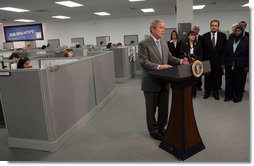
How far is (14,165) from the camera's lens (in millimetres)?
2359

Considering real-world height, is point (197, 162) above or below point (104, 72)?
below

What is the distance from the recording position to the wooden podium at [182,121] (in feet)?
7.32

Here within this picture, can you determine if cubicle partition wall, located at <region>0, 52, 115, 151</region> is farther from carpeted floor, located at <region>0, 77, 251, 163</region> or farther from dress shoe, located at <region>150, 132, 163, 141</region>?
dress shoe, located at <region>150, 132, 163, 141</region>

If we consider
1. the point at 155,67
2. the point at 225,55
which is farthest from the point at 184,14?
the point at 155,67

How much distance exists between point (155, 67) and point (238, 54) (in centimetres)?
210

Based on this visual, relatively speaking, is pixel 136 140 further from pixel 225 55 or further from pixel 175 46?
pixel 175 46

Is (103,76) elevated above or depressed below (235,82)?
above

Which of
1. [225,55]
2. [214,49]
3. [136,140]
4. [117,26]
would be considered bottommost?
[136,140]

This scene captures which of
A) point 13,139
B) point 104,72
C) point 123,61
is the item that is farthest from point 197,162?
point 123,61

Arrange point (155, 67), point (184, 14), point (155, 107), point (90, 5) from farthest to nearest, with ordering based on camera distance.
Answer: point (90, 5), point (184, 14), point (155, 107), point (155, 67)

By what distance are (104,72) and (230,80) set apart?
225cm

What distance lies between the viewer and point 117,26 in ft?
43.5

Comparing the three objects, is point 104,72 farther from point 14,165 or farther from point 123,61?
point 14,165

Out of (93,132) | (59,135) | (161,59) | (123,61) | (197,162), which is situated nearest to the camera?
(197,162)
